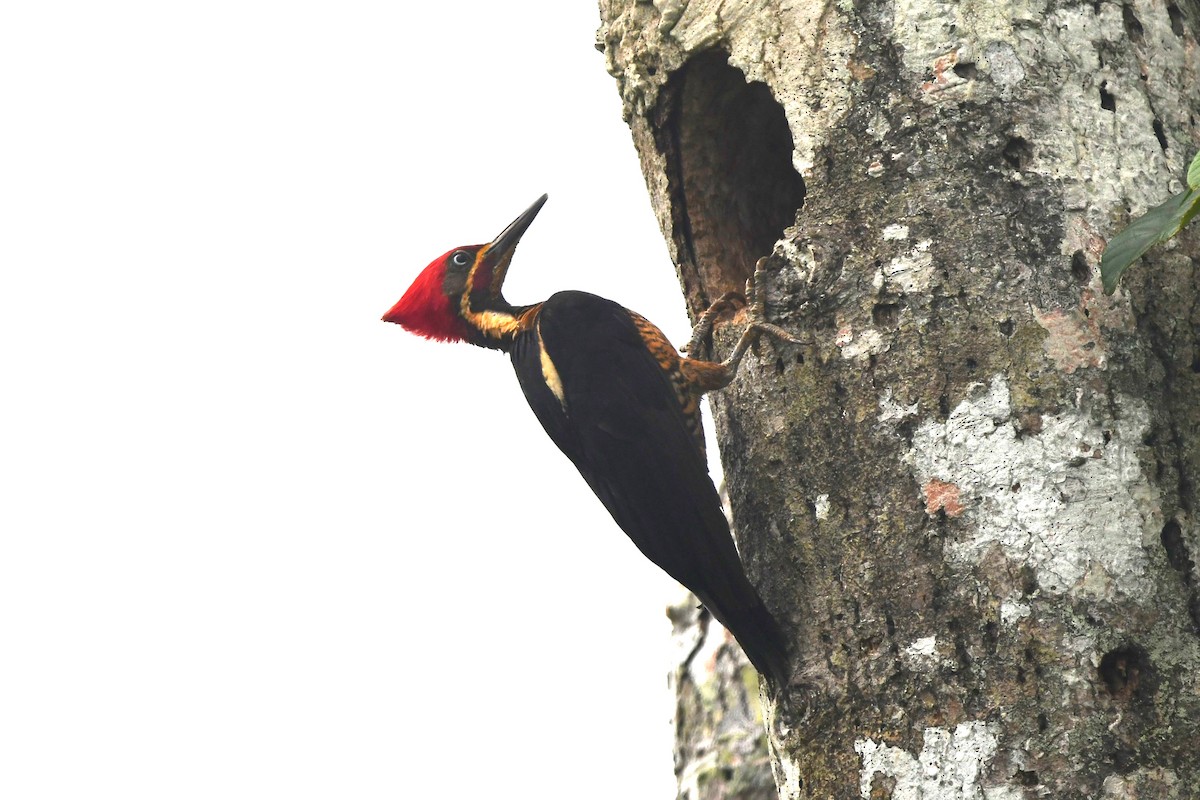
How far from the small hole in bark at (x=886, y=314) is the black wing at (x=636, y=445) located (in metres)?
0.64

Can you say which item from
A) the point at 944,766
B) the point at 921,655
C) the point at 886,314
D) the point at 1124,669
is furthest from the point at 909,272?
the point at 944,766

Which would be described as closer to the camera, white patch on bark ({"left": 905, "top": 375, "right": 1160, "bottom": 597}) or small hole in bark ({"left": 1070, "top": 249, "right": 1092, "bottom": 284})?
white patch on bark ({"left": 905, "top": 375, "right": 1160, "bottom": 597})

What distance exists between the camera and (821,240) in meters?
3.46

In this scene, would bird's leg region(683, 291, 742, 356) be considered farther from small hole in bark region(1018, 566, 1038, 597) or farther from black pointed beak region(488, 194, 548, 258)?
small hole in bark region(1018, 566, 1038, 597)

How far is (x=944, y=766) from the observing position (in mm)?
2910

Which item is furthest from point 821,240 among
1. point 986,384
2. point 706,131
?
point 706,131

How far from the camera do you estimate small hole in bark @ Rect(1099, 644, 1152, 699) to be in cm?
283

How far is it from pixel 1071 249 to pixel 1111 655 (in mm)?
905

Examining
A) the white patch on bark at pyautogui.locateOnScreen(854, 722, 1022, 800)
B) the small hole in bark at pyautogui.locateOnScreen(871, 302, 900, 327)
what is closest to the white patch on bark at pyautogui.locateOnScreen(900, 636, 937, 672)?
the white patch on bark at pyautogui.locateOnScreen(854, 722, 1022, 800)

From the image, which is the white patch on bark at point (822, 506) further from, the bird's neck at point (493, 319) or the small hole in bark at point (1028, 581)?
the bird's neck at point (493, 319)

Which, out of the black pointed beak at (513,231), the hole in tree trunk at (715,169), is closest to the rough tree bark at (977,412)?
the hole in tree trunk at (715,169)

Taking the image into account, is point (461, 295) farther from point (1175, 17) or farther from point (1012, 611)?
point (1012, 611)

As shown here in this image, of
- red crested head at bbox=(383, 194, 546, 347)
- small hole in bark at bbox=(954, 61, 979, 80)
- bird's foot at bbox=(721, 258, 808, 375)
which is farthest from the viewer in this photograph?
red crested head at bbox=(383, 194, 546, 347)

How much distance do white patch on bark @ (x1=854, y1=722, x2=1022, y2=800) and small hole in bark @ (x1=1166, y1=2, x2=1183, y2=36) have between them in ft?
6.06
